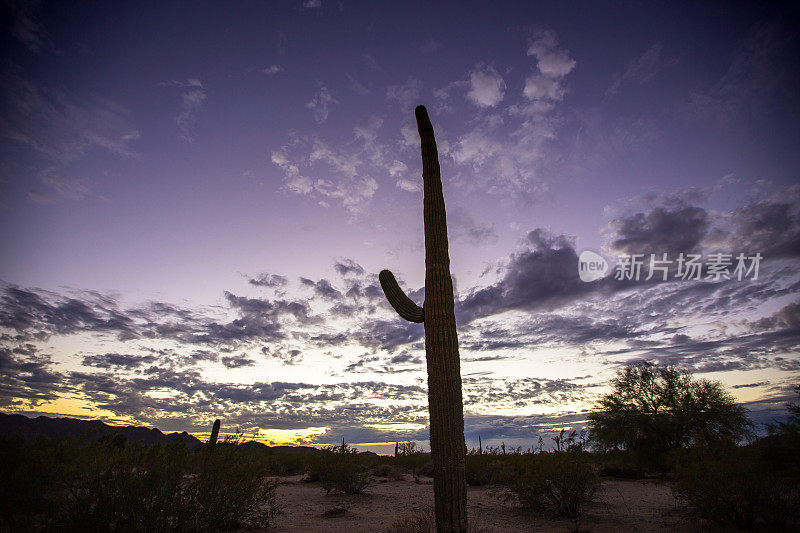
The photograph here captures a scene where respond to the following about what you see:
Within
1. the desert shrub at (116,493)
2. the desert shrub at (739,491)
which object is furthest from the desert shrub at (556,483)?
the desert shrub at (116,493)

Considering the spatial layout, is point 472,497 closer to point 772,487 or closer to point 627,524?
point 627,524

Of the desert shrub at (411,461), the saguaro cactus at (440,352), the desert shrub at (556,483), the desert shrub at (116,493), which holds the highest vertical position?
the saguaro cactus at (440,352)

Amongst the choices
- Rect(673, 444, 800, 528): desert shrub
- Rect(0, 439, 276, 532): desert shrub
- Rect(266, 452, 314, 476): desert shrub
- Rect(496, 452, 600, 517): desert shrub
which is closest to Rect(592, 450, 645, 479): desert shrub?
Rect(496, 452, 600, 517): desert shrub

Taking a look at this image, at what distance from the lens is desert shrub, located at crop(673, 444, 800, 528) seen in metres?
7.20

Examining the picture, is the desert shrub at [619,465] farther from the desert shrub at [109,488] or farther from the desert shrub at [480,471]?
the desert shrub at [109,488]

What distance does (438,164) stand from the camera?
25.1 feet

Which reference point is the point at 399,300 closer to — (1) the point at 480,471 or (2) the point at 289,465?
(1) the point at 480,471

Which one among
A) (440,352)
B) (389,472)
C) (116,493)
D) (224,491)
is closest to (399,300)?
(440,352)

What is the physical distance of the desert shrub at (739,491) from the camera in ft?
23.6

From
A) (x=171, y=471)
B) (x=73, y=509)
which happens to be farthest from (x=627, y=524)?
(x=73, y=509)

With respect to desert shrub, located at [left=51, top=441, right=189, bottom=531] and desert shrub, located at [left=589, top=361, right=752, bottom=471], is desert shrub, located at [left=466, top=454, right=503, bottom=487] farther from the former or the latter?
desert shrub, located at [left=51, top=441, right=189, bottom=531]

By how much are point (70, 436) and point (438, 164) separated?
27.4 feet

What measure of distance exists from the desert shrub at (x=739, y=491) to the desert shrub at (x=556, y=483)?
2360 millimetres

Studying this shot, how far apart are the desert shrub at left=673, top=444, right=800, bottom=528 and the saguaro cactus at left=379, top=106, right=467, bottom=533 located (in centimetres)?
559
